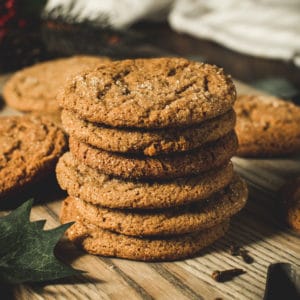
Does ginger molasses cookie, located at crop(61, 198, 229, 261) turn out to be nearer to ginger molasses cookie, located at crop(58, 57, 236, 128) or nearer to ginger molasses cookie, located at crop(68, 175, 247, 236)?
ginger molasses cookie, located at crop(68, 175, 247, 236)

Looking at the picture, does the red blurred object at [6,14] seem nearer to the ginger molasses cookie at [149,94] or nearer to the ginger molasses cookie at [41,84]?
the ginger molasses cookie at [41,84]

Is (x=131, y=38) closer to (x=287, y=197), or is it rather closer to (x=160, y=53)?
(x=160, y=53)

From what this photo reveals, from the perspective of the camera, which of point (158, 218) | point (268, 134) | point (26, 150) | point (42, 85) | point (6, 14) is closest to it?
point (158, 218)

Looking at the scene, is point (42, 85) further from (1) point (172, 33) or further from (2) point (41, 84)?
(1) point (172, 33)

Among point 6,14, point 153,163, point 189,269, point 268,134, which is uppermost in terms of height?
point 6,14

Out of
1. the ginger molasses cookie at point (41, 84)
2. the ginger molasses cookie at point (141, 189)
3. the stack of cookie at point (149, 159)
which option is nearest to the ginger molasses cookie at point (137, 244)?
the stack of cookie at point (149, 159)

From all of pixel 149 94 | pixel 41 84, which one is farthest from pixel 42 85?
pixel 149 94

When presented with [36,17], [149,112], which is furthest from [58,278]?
[36,17]
